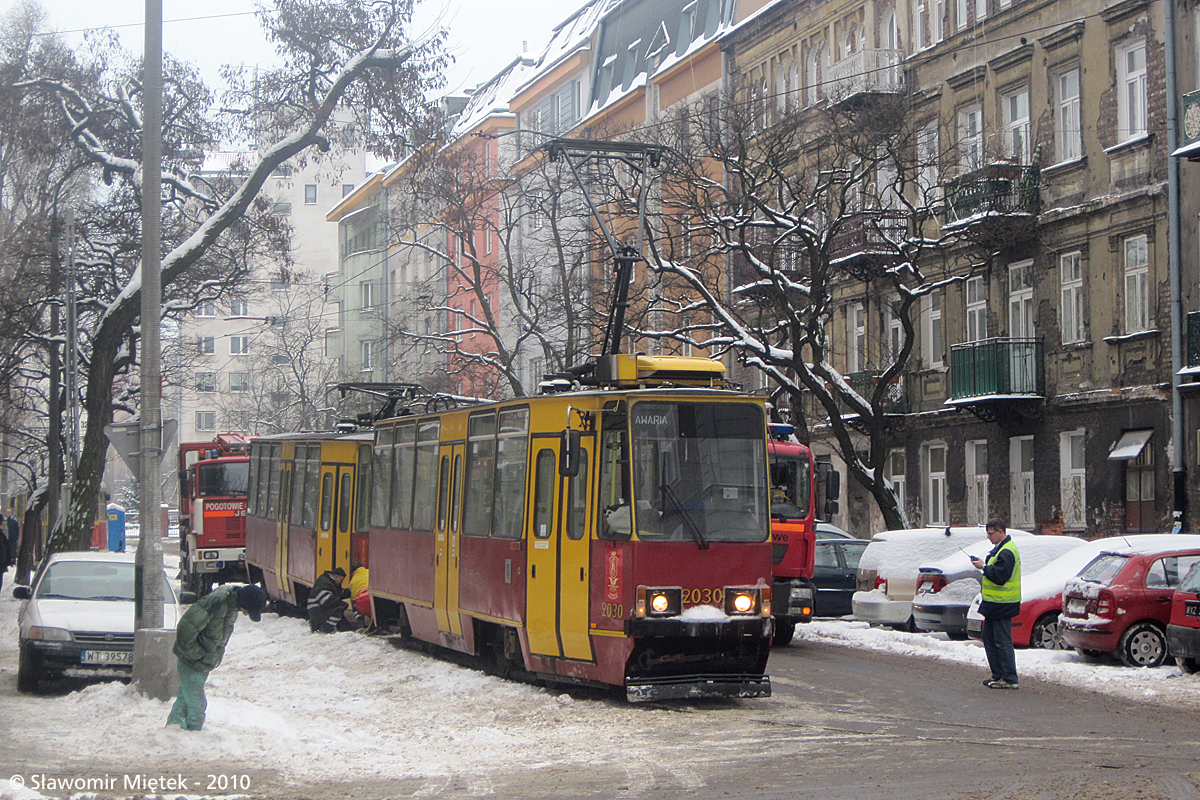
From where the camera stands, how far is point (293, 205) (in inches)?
4198

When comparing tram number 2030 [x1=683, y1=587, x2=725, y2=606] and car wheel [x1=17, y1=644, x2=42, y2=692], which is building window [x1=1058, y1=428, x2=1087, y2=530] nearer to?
tram number 2030 [x1=683, y1=587, x2=725, y2=606]

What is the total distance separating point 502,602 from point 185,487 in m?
21.1

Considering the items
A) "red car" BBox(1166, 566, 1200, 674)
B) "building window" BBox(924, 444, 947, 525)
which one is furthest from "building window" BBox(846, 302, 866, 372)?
"red car" BBox(1166, 566, 1200, 674)

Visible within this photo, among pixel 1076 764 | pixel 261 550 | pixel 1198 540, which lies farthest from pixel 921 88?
pixel 1076 764

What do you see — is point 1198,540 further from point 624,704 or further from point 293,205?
point 293,205

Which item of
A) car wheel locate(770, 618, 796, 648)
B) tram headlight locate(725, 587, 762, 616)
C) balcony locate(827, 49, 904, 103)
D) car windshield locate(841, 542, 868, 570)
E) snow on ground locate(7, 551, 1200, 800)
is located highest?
balcony locate(827, 49, 904, 103)

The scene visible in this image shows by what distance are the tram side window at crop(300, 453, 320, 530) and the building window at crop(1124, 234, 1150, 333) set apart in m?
15.6

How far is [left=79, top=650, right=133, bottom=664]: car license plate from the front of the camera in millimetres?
15484

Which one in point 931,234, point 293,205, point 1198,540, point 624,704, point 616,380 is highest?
point 293,205

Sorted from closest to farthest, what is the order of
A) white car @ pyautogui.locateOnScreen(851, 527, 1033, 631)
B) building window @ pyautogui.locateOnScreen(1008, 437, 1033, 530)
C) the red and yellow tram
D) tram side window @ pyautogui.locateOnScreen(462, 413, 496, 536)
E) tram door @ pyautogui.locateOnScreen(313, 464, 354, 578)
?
the red and yellow tram, tram side window @ pyautogui.locateOnScreen(462, 413, 496, 536), white car @ pyautogui.locateOnScreen(851, 527, 1033, 631), tram door @ pyautogui.locateOnScreen(313, 464, 354, 578), building window @ pyautogui.locateOnScreen(1008, 437, 1033, 530)

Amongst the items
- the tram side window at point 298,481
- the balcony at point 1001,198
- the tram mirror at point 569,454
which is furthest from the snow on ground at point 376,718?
the balcony at point 1001,198

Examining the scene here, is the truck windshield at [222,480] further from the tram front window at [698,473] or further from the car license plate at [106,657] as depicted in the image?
the tram front window at [698,473]

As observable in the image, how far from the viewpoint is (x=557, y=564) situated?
14.7 meters

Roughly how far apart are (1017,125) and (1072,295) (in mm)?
4339
